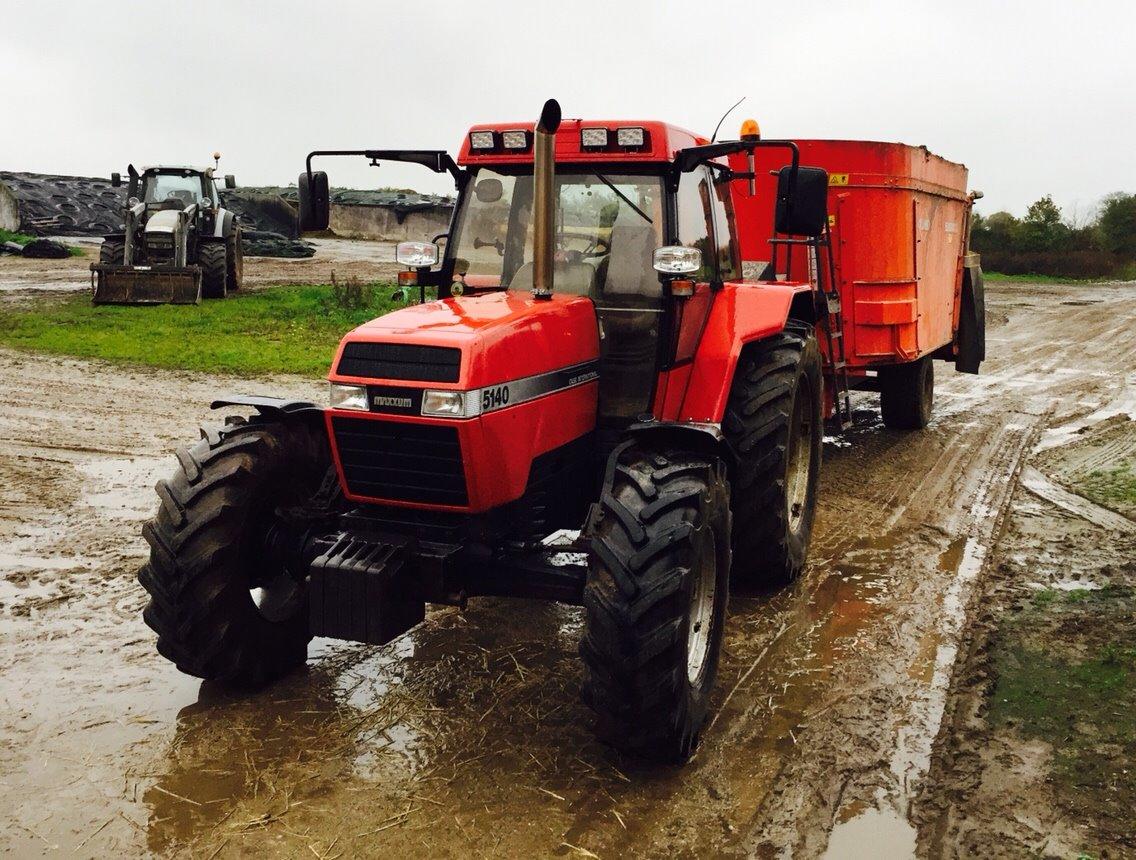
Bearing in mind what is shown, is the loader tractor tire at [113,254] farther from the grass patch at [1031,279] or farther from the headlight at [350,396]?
the grass patch at [1031,279]

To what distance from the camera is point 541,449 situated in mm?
4559

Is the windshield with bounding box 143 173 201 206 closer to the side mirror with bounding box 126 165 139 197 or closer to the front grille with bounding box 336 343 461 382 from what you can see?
the side mirror with bounding box 126 165 139 197

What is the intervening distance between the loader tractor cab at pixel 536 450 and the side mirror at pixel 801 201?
1 centimetres

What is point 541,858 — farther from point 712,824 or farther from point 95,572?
point 95,572

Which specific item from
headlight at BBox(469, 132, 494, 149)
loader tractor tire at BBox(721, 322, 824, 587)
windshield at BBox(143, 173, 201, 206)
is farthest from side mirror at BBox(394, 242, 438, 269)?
windshield at BBox(143, 173, 201, 206)

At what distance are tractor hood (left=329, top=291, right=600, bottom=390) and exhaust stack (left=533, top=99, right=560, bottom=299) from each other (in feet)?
0.46

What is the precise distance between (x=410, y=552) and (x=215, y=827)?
3.87 feet

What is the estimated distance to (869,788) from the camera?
4109 millimetres

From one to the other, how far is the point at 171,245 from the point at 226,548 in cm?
1596

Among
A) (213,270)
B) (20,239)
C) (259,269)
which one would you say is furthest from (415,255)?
(20,239)

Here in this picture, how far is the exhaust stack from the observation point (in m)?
4.24

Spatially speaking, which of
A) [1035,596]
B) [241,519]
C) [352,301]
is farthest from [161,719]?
[352,301]

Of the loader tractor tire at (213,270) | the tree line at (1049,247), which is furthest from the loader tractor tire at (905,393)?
the tree line at (1049,247)

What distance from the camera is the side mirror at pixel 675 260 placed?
183 inches
